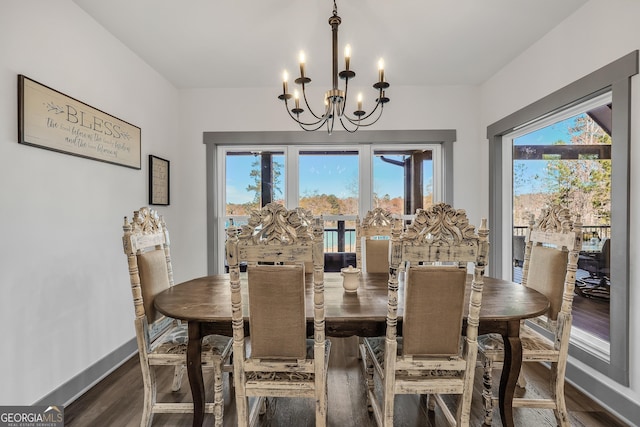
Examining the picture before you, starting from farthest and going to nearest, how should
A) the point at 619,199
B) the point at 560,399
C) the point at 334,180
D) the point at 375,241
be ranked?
the point at 334,180 → the point at 375,241 → the point at 619,199 → the point at 560,399

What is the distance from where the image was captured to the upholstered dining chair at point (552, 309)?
1701 millimetres

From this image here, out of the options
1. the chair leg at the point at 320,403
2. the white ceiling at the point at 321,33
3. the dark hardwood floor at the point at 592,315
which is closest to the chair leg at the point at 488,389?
the chair leg at the point at 320,403

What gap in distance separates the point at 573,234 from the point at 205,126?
12.0 ft

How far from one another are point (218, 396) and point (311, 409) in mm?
643

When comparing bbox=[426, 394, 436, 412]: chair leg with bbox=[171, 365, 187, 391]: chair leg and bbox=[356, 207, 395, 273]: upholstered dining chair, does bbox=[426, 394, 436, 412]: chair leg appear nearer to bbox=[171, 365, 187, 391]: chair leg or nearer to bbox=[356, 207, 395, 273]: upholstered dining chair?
bbox=[356, 207, 395, 273]: upholstered dining chair

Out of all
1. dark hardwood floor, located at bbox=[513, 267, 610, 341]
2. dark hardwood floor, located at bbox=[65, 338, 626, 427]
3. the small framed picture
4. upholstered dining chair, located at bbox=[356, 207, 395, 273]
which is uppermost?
the small framed picture

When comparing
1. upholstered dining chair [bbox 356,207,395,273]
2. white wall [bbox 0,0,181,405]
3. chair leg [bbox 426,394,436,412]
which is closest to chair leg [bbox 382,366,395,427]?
chair leg [bbox 426,394,436,412]

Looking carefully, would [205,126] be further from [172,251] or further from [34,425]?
[34,425]

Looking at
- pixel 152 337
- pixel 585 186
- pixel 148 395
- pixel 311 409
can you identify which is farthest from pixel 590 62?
pixel 148 395

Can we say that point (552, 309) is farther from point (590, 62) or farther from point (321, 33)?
point (321, 33)

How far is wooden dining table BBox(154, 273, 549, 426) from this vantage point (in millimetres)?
1531

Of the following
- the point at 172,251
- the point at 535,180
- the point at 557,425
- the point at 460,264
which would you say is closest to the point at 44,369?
the point at 172,251

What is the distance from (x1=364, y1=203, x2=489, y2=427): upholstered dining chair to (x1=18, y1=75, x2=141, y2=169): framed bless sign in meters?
2.27

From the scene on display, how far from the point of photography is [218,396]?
171 cm
